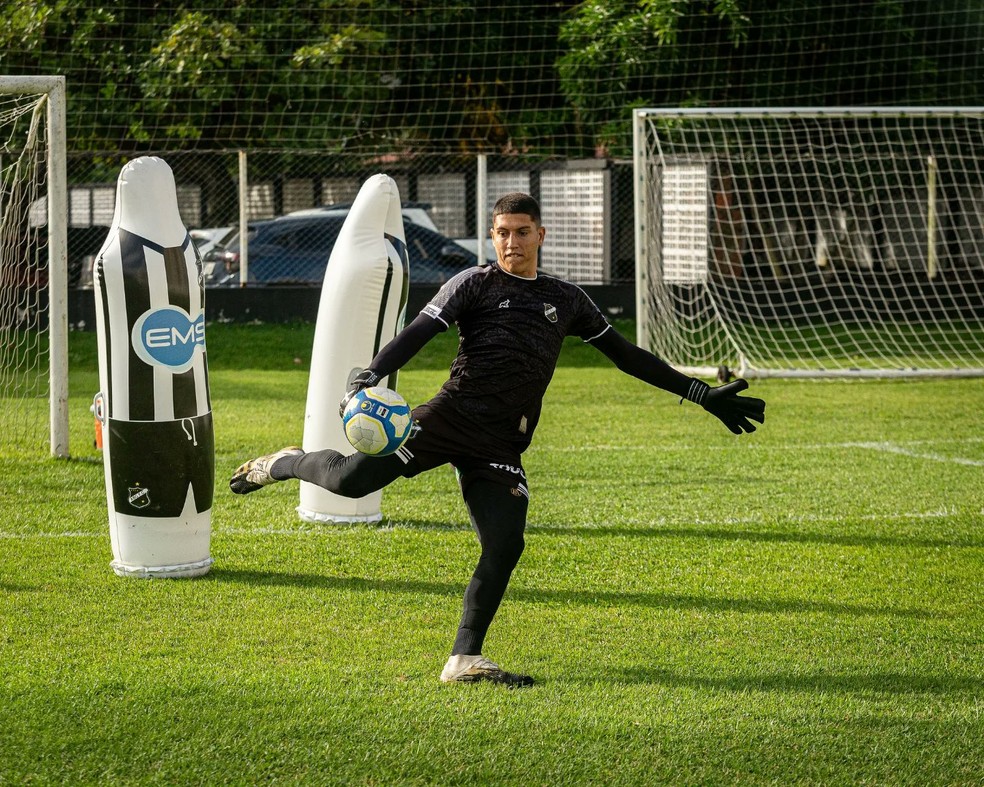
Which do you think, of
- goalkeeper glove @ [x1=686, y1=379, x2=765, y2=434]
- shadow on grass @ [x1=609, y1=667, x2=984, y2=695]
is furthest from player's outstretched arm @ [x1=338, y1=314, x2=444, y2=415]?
shadow on grass @ [x1=609, y1=667, x2=984, y2=695]

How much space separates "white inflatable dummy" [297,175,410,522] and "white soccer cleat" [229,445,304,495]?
0.88 metres

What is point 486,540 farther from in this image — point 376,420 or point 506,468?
point 376,420

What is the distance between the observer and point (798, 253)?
19.5 m

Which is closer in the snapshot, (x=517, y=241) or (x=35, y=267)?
(x=517, y=241)

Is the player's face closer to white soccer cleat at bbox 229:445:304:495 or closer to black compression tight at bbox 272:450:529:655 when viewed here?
black compression tight at bbox 272:450:529:655

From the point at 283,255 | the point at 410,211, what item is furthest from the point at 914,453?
the point at 410,211

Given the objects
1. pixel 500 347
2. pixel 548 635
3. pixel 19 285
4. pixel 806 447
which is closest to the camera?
pixel 500 347

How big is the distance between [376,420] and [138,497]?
1.73 m

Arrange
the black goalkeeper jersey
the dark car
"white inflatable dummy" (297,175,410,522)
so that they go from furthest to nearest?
the dark car < "white inflatable dummy" (297,175,410,522) < the black goalkeeper jersey

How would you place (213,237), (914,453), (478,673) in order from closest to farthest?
(478,673), (914,453), (213,237)

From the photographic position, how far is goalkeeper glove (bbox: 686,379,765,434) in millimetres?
5363

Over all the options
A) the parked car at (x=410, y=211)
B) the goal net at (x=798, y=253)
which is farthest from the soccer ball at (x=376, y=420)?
the parked car at (x=410, y=211)

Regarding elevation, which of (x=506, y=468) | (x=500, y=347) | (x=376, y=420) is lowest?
(x=506, y=468)

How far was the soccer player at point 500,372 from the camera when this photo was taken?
16.3 ft
